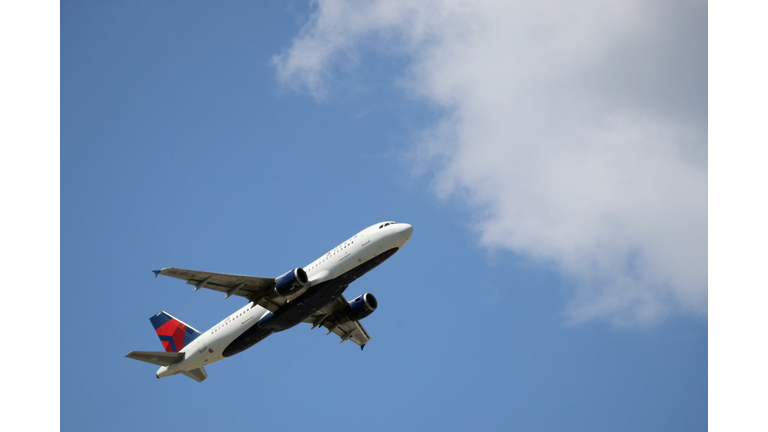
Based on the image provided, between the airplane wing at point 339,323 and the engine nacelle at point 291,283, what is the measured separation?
25.8 feet

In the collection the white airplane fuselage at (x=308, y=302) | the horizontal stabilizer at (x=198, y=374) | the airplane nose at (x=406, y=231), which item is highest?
the airplane nose at (x=406, y=231)

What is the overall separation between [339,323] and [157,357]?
1239 cm

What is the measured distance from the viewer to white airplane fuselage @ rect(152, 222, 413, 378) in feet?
138

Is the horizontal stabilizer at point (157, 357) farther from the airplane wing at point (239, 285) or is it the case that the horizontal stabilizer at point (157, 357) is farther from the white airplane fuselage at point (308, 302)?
the airplane wing at point (239, 285)

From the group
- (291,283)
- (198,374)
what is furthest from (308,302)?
(198,374)

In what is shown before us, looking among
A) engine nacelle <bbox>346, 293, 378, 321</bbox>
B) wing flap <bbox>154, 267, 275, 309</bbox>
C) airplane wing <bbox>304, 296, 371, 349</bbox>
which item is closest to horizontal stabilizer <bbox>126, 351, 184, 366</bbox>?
wing flap <bbox>154, 267, 275, 309</bbox>

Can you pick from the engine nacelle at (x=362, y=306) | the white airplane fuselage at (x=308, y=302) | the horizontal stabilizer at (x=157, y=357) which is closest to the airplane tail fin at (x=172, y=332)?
the white airplane fuselage at (x=308, y=302)

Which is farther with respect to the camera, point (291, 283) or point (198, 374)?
point (198, 374)

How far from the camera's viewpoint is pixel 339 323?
52.1m

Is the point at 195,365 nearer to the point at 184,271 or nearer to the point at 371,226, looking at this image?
the point at 184,271

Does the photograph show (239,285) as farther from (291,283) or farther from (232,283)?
(291,283)

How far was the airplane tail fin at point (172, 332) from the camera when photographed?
168 feet

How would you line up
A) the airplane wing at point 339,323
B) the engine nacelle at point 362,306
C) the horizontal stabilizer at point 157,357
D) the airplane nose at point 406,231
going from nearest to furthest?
the airplane nose at point 406,231 → the horizontal stabilizer at point 157,357 → the engine nacelle at point 362,306 → the airplane wing at point 339,323

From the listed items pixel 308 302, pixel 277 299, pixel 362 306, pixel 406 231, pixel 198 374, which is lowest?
pixel 198 374
